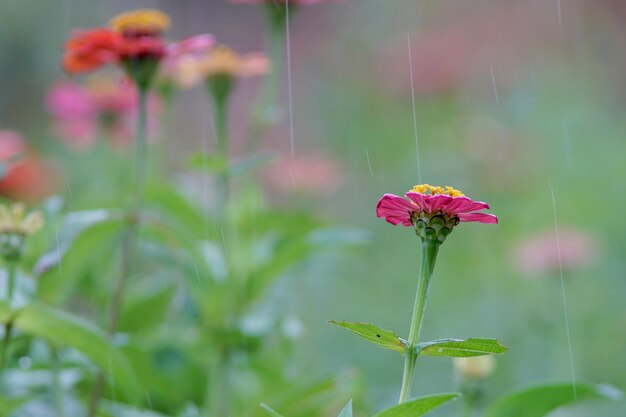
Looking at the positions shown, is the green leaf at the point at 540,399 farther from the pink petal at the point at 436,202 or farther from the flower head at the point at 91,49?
the flower head at the point at 91,49

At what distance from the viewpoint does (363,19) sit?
371 centimetres

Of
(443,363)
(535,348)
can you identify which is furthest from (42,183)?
(535,348)

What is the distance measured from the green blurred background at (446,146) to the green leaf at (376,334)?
51cm

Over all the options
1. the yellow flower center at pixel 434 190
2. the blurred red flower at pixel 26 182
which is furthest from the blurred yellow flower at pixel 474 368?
the blurred red flower at pixel 26 182

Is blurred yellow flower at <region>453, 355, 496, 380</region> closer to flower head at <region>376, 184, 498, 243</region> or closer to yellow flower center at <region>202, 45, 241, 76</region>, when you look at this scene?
flower head at <region>376, 184, 498, 243</region>

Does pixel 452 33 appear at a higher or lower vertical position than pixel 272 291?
higher

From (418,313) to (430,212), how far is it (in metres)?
0.06

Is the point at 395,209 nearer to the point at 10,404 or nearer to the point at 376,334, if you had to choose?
the point at 376,334

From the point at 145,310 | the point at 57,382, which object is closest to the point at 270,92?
the point at 145,310

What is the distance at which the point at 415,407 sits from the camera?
498 millimetres

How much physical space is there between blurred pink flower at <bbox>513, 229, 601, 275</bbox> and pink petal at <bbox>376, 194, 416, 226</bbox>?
878mm

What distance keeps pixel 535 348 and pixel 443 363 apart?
0.17 m

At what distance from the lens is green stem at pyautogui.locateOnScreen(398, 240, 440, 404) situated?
1.69 feet

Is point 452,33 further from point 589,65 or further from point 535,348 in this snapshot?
point 535,348
